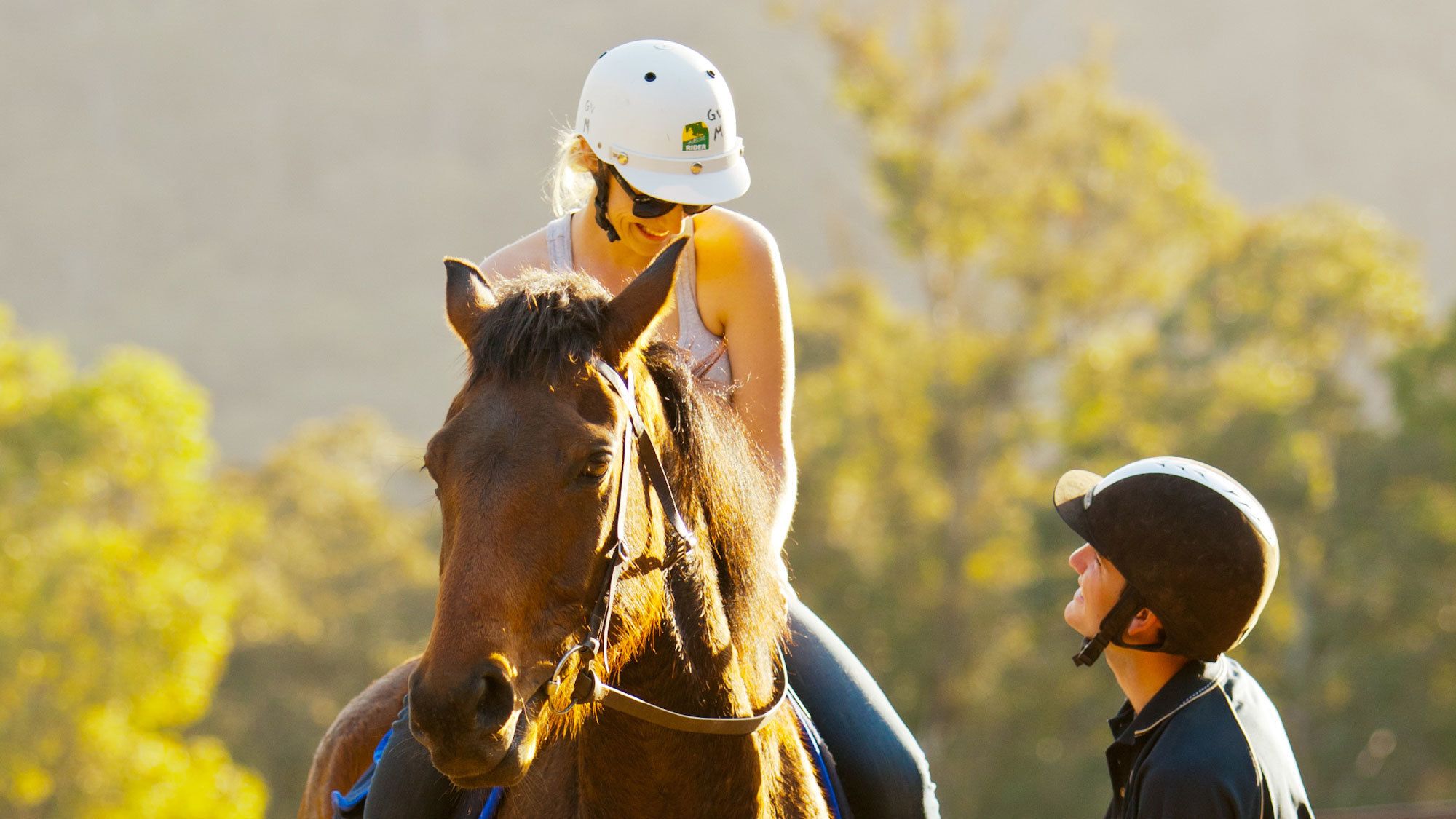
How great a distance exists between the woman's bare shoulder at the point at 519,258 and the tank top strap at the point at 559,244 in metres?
0.02

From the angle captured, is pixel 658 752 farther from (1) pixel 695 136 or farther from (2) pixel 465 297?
(1) pixel 695 136

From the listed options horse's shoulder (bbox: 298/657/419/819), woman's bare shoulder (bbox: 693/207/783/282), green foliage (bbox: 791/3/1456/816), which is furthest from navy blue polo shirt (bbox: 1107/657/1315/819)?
green foliage (bbox: 791/3/1456/816)

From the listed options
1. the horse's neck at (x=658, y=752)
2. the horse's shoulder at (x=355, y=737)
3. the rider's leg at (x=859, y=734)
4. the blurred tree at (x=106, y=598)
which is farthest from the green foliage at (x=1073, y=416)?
the horse's neck at (x=658, y=752)

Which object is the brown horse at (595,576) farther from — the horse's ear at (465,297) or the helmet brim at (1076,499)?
the helmet brim at (1076,499)

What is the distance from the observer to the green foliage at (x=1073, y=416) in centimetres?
2617

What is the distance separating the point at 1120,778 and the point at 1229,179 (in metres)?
108

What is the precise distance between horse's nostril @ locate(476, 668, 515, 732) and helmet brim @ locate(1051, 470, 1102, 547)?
1.37 metres

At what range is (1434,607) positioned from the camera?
25547mm

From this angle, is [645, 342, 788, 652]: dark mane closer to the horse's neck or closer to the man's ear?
the horse's neck

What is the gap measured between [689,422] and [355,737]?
90.9 inches

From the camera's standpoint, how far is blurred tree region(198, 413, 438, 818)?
104 ft

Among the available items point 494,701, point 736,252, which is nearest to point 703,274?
point 736,252

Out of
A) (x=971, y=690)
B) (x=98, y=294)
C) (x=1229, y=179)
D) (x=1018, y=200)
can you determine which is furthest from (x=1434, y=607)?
(x=98, y=294)

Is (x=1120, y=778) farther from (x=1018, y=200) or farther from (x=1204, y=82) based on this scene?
(x=1204, y=82)
